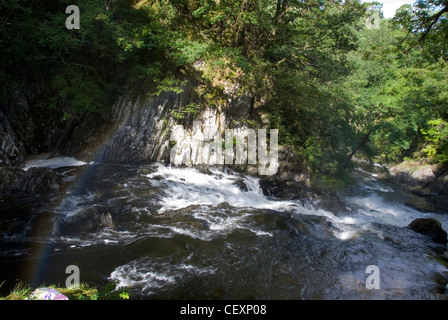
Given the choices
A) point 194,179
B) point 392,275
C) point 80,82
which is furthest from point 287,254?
point 80,82

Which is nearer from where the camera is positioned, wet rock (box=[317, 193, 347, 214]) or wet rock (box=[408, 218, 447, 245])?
wet rock (box=[408, 218, 447, 245])

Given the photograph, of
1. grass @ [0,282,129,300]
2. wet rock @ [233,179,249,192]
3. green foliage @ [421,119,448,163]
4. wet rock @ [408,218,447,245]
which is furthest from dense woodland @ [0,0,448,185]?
grass @ [0,282,129,300]

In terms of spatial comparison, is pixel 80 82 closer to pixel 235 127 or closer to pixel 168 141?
pixel 168 141

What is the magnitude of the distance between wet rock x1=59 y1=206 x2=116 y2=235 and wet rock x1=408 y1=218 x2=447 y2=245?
31.4 feet

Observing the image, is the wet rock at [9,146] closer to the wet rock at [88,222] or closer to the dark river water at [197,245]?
the dark river water at [197,245]

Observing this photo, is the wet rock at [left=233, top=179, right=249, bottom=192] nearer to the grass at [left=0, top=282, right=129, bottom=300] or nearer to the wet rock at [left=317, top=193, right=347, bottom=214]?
the wet rock at [left=317, top=193, right=347, bottom=214]

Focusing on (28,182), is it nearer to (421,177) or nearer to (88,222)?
(88,222)

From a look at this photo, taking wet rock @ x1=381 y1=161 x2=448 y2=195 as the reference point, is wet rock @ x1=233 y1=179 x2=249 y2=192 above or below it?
above

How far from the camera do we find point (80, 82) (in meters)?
9.28

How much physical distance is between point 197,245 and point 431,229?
25.6 feet

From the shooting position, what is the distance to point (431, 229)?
27.6ft

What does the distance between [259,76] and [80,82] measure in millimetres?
7169

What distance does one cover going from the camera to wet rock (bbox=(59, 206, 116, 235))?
5.90 meters
